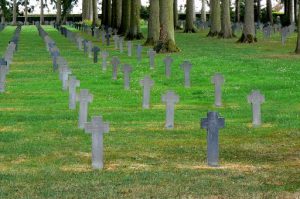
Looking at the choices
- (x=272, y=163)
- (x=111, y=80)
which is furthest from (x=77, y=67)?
(x=272, y=163)

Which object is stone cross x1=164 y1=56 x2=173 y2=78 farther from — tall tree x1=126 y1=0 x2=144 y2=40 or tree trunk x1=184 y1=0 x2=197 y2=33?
tree trunk x1=184 y1=0 x2=197 y2=33

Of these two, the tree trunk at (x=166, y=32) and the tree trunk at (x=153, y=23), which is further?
the tree trunk at (x=153, y=23)

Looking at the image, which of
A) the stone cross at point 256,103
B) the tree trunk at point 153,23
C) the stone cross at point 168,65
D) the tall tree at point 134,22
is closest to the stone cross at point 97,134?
the stone cross at point 256,103

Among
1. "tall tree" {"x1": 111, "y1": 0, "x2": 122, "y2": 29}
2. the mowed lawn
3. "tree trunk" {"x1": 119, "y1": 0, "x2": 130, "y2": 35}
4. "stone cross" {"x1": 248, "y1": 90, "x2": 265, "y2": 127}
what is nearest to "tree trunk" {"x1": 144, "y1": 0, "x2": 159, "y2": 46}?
"tree trunk" {"x1": 119, "y1": 0, "x2": 130, "y2": 35}

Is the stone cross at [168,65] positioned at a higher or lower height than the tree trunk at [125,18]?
lower

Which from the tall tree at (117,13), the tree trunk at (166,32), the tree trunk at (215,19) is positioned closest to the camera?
the tree trunk at (166,32)

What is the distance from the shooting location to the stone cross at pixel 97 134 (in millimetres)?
11539

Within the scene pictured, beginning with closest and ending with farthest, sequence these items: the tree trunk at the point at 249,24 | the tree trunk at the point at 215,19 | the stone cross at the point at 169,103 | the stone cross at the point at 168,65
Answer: the stone cross at the point at 169,103
the stone cross at the point at 168,65
the tree trunk at the point at 249,24
the tree trunk at the point at 215,19

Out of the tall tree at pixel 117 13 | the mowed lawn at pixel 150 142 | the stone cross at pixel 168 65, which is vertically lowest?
the mowed lawn at pixel 150 142

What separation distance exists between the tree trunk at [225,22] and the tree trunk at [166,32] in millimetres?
13560

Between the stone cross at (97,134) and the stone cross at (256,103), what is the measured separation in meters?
5.17

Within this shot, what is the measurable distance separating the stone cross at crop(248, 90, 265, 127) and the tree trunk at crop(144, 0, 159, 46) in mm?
28727

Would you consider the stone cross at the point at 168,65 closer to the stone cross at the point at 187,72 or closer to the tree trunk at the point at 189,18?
the stone cross at the point at 187,72

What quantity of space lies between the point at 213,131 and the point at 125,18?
4525 cm
